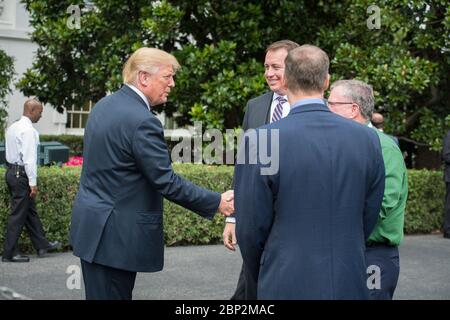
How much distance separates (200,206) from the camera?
4613mm

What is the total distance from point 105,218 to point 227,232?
1.14 meters

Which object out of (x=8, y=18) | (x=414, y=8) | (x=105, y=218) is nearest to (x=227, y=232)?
(x=105, y=218)

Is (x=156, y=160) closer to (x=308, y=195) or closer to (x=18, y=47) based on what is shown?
(x=308, y=195)

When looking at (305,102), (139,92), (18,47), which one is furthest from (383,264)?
(18,47)

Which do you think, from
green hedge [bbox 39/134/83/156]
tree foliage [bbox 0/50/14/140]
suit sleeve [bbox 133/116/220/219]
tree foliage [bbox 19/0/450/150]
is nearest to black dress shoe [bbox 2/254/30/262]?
tree foliage [bbox 19/0/450/150]

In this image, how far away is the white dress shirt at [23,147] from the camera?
31.3ft

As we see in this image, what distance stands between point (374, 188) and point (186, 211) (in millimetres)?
7892

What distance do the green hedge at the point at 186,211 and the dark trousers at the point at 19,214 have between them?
13.3 inches

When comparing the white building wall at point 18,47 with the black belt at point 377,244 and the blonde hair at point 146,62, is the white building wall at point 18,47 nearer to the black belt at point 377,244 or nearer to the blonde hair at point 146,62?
the blonde hair at point 146,62

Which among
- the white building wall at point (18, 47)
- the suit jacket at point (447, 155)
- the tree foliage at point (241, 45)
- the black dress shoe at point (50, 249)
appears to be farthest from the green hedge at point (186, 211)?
the white building wall at point (18, 47)

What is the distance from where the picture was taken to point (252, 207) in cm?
344

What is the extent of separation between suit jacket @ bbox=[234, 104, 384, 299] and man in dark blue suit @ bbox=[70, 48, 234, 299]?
930 mm

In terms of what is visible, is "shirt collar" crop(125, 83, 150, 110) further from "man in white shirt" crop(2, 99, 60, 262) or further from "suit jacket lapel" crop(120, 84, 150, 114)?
"man in white shirt" crop(2, 99, 60, 262)

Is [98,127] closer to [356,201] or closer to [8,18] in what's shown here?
[356,201]
